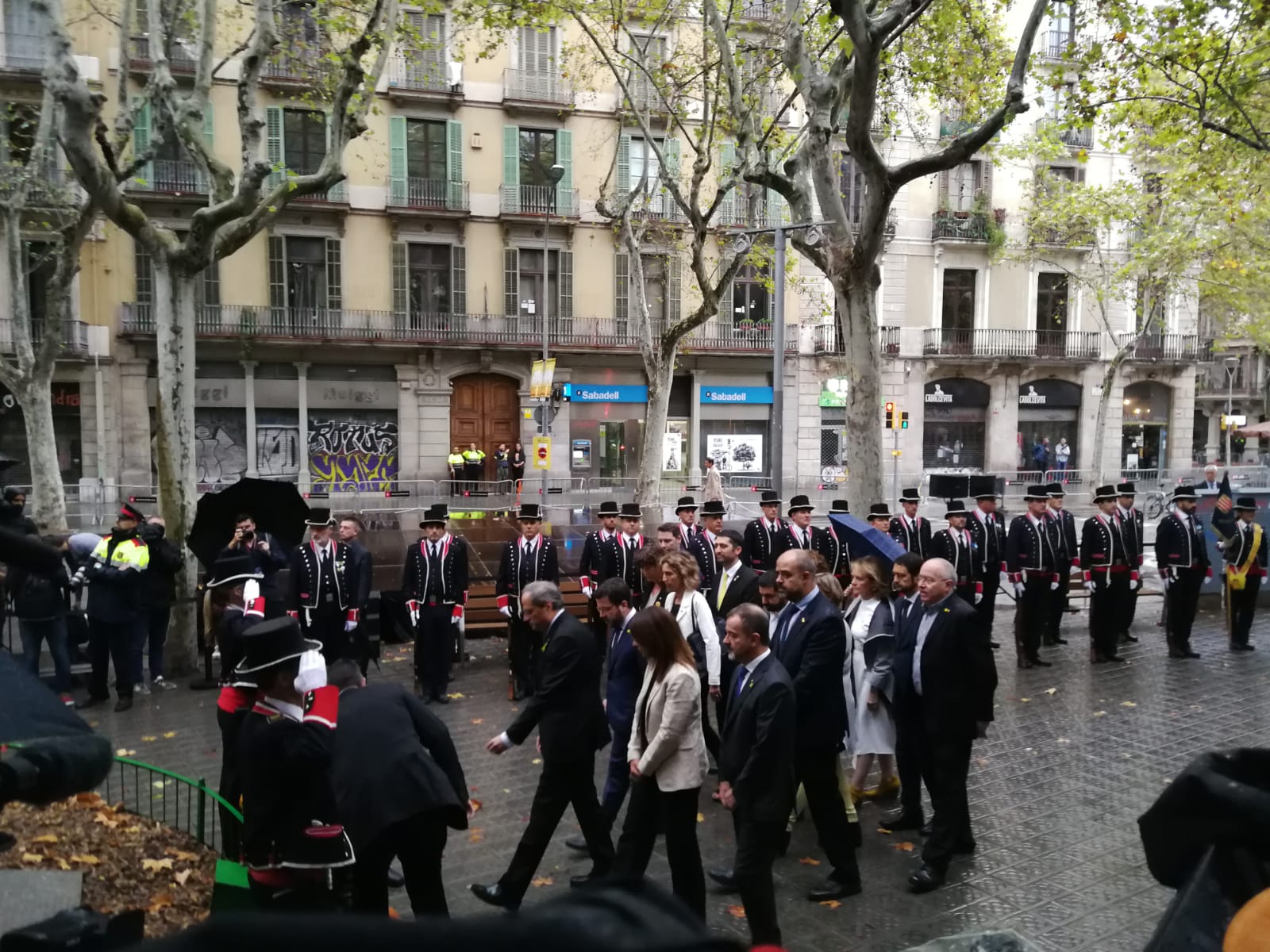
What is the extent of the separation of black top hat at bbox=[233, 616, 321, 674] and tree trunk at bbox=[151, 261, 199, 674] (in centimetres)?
750

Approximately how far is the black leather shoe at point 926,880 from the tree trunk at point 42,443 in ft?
63.5

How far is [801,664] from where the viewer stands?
5711 millimetres

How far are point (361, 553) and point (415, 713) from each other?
18.5 feet

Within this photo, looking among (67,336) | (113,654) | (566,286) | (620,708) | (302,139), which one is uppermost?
(302,139)

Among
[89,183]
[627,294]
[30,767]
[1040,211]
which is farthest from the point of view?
[627,294]

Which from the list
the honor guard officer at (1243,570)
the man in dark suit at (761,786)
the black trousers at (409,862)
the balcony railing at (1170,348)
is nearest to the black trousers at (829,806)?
the man in dark suit at (761,786)

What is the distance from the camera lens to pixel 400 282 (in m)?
32.8

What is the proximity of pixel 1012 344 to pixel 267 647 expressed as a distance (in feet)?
128

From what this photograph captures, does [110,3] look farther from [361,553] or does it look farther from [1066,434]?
[1066,434]

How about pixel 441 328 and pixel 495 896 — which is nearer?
pixel 495 896

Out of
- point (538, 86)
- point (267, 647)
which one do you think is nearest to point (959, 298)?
point (538, 86)

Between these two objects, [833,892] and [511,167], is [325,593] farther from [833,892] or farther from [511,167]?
[511,167]

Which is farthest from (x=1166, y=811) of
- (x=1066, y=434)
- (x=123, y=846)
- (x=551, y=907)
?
(x=1066, y=434)

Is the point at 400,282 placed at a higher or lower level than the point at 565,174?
lower
